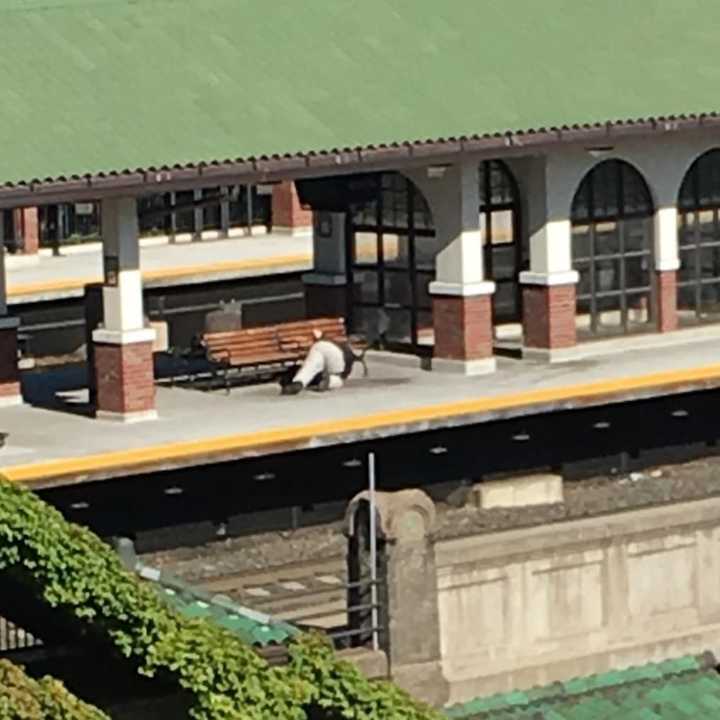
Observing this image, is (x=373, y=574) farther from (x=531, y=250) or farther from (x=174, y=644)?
(x=531, y=250)

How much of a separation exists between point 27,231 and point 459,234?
1282cm

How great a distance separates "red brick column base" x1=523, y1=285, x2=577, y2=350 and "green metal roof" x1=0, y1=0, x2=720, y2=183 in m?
1.96

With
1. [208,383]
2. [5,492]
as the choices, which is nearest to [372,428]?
[208,383]

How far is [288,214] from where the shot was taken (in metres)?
54.2

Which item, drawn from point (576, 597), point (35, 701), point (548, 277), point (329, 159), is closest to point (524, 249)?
point (548, 277)

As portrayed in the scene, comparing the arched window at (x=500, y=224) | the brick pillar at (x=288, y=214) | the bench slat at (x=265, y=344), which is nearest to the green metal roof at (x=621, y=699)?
the bench slat at (x=265, y=344)

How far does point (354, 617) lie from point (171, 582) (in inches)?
67.1

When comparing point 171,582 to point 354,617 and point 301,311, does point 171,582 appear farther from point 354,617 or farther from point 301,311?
point 301,311

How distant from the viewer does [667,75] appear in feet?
140

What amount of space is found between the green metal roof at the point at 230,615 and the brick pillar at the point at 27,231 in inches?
874

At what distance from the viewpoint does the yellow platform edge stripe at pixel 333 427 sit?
35.3m

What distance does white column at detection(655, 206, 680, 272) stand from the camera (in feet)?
140

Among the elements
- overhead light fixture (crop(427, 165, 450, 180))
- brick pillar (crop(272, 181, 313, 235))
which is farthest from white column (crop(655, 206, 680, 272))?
brick pillar (crop(272, 181, 313, 235))

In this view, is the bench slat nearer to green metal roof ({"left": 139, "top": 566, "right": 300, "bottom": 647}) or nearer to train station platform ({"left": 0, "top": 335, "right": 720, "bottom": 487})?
train station platform ({"left": 0, "top": 335, "right": 720, "bottom": 487})
